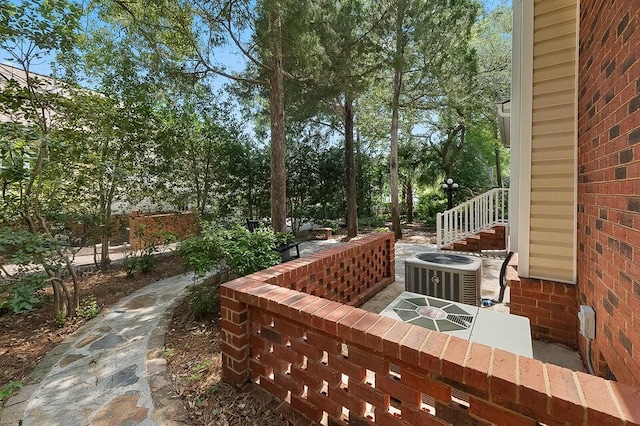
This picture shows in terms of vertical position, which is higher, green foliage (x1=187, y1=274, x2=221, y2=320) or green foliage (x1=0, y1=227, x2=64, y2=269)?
green foliage (x1=0, y1=227, x2=64, y2=269)

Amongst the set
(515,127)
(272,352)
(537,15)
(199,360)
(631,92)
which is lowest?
(199,360)

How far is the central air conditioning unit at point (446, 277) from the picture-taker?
2867 millimetres

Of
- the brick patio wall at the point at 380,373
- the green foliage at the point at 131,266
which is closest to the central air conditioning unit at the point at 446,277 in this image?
the brick patio wall at the point at 380,373

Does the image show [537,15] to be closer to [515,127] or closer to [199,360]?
[515,127]

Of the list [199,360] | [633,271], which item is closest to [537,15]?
[633,271]

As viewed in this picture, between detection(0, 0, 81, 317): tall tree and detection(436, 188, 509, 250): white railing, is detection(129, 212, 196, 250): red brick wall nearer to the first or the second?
detection(0, 0, 81, 317): tall tree

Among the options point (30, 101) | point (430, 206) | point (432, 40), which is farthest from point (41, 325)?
point (430, 206)

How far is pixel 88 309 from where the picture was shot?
142 inches

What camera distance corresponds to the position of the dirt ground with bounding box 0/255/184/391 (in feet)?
8.36

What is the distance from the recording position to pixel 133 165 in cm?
606

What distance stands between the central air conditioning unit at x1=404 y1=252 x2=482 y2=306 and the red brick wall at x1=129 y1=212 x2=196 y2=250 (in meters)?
4.17

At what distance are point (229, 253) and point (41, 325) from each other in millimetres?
2382

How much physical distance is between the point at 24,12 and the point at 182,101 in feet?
12.4

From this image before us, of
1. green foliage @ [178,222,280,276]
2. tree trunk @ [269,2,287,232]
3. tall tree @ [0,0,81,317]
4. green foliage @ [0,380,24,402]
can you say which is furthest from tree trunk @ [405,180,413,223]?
green foliage @ [0,380,24,402]
